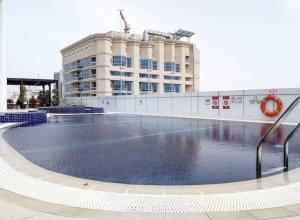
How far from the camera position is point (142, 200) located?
4156 mm

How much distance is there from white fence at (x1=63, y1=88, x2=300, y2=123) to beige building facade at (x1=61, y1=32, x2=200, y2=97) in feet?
64.8

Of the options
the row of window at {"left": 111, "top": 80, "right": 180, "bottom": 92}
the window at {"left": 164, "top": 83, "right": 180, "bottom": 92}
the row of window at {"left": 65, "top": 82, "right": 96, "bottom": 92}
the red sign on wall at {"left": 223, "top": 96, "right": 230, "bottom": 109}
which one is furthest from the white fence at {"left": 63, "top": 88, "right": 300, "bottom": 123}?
the window at {"left": 164, "top": 83, "right": 180, "bottom": 92}

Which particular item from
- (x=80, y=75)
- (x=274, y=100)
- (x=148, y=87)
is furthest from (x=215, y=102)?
(x=80, y=75)

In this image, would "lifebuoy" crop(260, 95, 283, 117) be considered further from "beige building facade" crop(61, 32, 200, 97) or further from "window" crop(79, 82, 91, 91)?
A: "window" crop(79, 82, 91, 91)

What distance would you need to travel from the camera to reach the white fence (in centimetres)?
2154

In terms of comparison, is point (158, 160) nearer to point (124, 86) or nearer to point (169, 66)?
point (124, 86)

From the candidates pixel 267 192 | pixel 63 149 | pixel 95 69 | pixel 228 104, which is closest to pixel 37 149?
pixel 63 149

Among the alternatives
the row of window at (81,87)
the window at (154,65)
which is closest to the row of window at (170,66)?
the window at (154,65)

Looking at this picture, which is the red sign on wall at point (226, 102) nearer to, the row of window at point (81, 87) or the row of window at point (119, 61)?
the row of window at point (119, 61)

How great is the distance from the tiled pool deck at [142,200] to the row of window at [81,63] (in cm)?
5717

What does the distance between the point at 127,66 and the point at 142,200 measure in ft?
197

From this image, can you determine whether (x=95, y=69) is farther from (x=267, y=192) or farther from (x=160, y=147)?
(x=267, y=192)

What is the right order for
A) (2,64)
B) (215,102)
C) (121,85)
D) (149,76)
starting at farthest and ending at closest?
(149,76)
(121,85)
(215,102)
(2,64)

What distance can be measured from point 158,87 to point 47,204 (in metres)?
64.9
